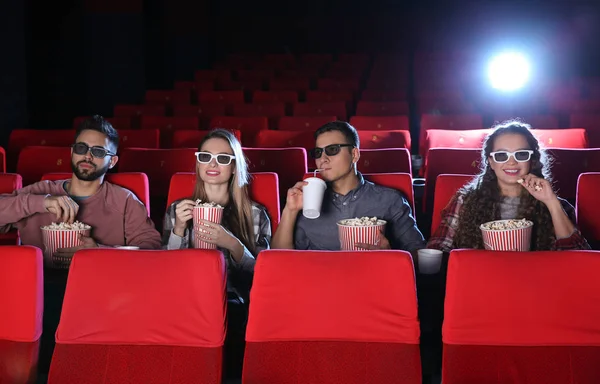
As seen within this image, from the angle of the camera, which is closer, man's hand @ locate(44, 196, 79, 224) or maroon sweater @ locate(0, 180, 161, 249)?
man's hand @ locate(44, 196, 79, 224)

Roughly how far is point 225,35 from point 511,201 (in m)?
8.41

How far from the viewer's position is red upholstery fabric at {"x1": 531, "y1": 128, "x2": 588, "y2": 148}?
13.4 feet

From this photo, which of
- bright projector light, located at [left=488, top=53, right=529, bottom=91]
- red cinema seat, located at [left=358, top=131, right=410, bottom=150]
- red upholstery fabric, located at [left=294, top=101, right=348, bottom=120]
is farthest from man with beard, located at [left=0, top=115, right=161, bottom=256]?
bright projector light, located at [left=488, top=53, right=529, bottom=91]

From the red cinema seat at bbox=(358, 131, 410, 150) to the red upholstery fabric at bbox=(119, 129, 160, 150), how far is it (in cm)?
123

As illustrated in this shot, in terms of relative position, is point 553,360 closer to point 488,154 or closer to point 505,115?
point 488,154

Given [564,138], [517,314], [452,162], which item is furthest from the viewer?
[564,138]

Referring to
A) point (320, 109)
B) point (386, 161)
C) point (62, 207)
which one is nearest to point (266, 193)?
point (62, 207)

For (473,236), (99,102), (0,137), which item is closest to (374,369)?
(473,236)

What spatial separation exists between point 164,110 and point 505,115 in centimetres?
272

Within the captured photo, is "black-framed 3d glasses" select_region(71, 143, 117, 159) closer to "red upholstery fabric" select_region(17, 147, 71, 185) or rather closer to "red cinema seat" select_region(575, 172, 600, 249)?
"red upholstery fabric" select_region(17, 147, 71, 185)

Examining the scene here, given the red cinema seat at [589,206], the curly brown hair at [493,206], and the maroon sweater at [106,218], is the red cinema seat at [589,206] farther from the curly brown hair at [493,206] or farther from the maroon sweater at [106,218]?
the maroon sweater at [106,218]

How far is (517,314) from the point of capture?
5.06 feet

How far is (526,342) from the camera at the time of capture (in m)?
1.54

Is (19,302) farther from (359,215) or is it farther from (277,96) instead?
(277,96)
